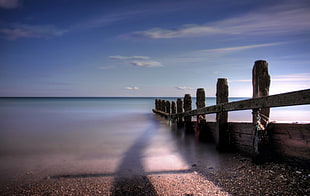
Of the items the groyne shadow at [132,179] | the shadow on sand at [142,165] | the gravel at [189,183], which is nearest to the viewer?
the gravel at [189,183]

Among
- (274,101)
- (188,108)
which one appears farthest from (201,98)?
(274,101)

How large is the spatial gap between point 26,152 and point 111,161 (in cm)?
308

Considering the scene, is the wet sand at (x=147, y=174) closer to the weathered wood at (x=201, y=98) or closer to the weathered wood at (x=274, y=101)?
the weathered wood at (x=274, y=101)

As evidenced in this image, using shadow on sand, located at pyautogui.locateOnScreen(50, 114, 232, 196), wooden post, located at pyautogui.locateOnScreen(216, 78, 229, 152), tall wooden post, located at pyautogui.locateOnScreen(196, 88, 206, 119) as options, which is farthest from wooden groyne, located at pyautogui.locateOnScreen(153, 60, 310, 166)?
tall wooden post, located at pyautogui.locateOnScreen(196, 88, 206, 119)

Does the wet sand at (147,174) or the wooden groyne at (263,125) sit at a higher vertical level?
the wooden groyne at (263,125)

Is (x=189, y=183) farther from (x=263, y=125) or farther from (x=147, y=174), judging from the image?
(x=263, y=125)

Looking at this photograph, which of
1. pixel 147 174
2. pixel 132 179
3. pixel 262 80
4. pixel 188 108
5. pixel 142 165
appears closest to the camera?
pixel 132 179

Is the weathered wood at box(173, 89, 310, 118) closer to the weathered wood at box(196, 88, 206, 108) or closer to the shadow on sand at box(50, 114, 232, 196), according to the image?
the shadow on sand at box(50, 114, 232, 196)

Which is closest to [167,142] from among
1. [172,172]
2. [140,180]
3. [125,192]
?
[172,172]

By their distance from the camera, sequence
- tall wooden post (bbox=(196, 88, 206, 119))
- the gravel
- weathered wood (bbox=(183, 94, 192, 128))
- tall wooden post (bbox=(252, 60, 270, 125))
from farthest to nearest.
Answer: weathered wood (bbox=(183, 94, 192, 128)) < tall wooden post (bbox=(196, 88, 206, 119)) < tall wooden post (bbox=(252, 60, 270, 125)) < the gravel

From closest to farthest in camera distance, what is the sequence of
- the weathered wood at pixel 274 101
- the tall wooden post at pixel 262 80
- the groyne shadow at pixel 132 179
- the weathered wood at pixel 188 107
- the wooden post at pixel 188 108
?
the weathered wood at pixel 274 101 → the groyne shadow at pixel 132 179 → the tall wooden post at pixel 262 80 → the wooden post at pixel 188 108 → the weathered wood at pixel 188 107

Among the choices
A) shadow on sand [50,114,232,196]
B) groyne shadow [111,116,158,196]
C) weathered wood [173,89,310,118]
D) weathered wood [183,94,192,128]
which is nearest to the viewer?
weathered wood [173,89,310,118]

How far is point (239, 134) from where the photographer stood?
213 inches

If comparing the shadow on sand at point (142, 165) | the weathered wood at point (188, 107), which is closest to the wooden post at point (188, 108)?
the weathered wood at point (188, 107)
